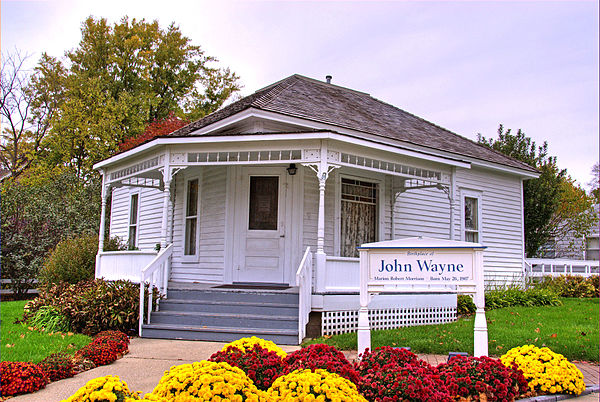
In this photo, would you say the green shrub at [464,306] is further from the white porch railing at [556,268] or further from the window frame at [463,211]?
the white porch railing at [556,268]

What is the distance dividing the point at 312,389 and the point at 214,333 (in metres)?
5.11

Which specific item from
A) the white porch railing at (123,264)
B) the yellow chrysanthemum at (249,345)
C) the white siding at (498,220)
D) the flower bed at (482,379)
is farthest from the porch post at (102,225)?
the flower bed at (482,379)

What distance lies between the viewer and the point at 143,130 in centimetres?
2831

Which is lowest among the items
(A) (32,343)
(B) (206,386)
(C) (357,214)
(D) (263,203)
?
(A) (32,343)

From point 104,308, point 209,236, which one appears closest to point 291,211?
point 209,236

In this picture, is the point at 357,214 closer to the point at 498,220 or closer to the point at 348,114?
the point at 348,114

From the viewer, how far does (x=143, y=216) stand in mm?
15930

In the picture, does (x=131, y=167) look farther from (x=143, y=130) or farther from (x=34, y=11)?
(x=143, y=130)

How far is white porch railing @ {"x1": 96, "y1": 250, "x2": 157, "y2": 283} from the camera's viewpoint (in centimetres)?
1046

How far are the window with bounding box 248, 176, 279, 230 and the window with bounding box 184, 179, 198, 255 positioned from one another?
6.11 feet

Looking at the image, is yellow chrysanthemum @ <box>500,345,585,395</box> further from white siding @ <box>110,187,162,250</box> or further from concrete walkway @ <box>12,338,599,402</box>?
white siding @ <box>110,187,162,250</box>

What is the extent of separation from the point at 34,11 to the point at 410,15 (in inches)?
275

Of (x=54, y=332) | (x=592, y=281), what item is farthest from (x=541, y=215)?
(x=54, y=332)

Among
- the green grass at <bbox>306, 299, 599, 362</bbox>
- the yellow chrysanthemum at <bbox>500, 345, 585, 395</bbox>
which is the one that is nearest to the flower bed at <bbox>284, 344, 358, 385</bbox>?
the yellow chrysanthemum at <bbox>500, 345, 585, 395</bbox>
